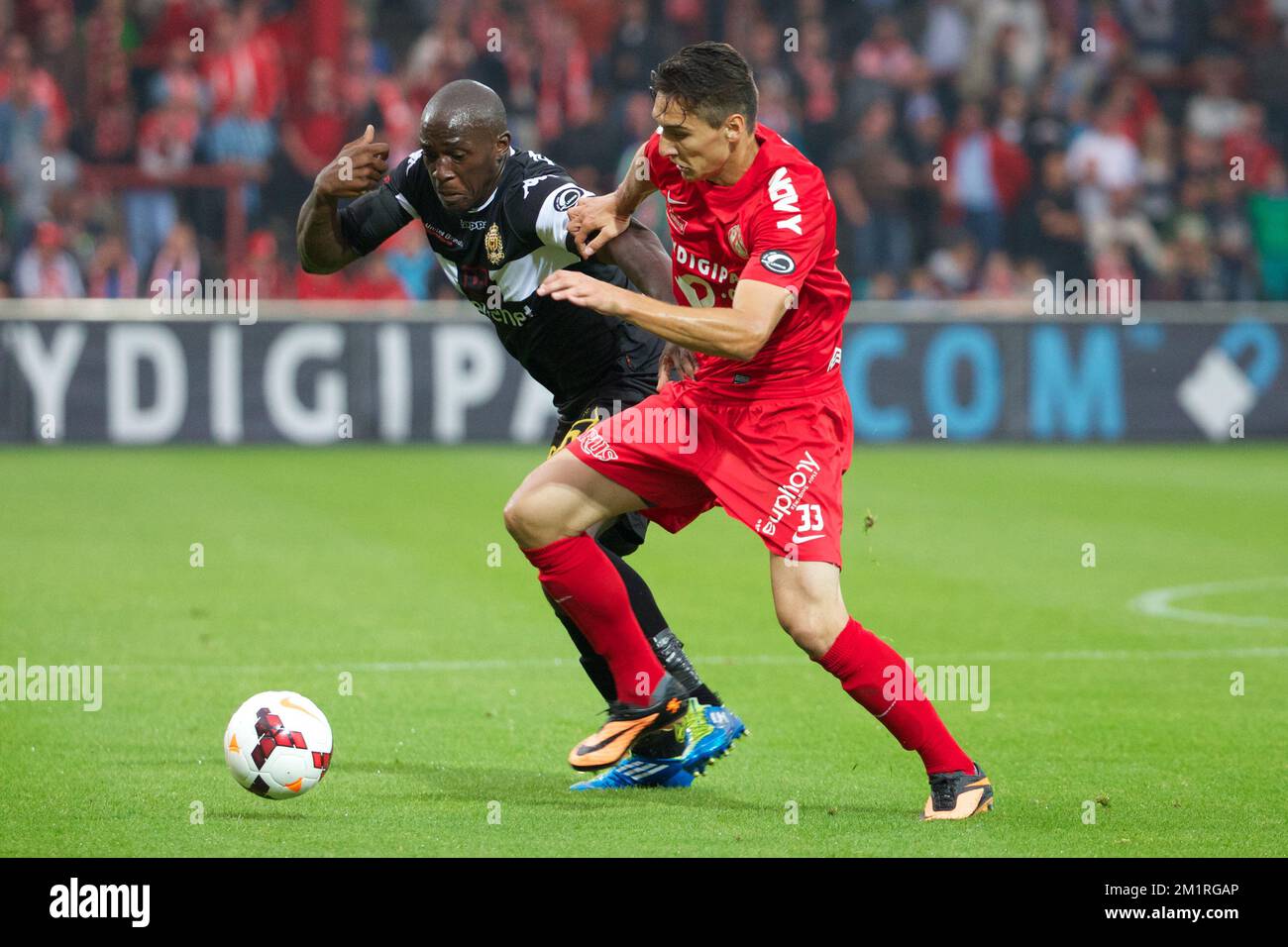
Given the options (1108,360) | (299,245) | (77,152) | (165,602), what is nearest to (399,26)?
(77,152)

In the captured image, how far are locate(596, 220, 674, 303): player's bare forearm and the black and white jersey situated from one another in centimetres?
22

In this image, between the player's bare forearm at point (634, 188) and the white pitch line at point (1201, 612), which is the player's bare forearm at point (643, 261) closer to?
the player's bare forearm at point (634, 188)

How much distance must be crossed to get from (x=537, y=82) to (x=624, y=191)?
46.7 ft

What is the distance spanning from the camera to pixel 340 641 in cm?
867

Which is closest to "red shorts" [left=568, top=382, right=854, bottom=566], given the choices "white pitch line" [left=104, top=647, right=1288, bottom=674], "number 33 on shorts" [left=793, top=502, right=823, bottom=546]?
"number 33 on shorts" [left=793, top=502, right=823, bottom=546]

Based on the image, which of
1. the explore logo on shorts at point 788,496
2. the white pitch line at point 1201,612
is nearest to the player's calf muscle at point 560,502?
the explore logo on shorts at point 788,496

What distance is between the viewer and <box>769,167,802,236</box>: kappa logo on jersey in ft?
18.0

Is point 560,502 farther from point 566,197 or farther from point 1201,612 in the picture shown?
point 1201,612

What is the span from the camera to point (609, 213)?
597 centimetres

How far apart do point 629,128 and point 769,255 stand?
14.0m

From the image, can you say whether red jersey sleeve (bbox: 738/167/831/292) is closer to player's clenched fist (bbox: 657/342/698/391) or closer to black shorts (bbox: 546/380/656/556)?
player's clenched fist (bbox: 657/342/698/391)

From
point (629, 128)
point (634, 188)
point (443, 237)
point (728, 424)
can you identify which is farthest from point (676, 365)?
point (629, 128)

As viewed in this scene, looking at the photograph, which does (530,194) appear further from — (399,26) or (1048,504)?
(399,26)

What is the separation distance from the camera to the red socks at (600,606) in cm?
594
